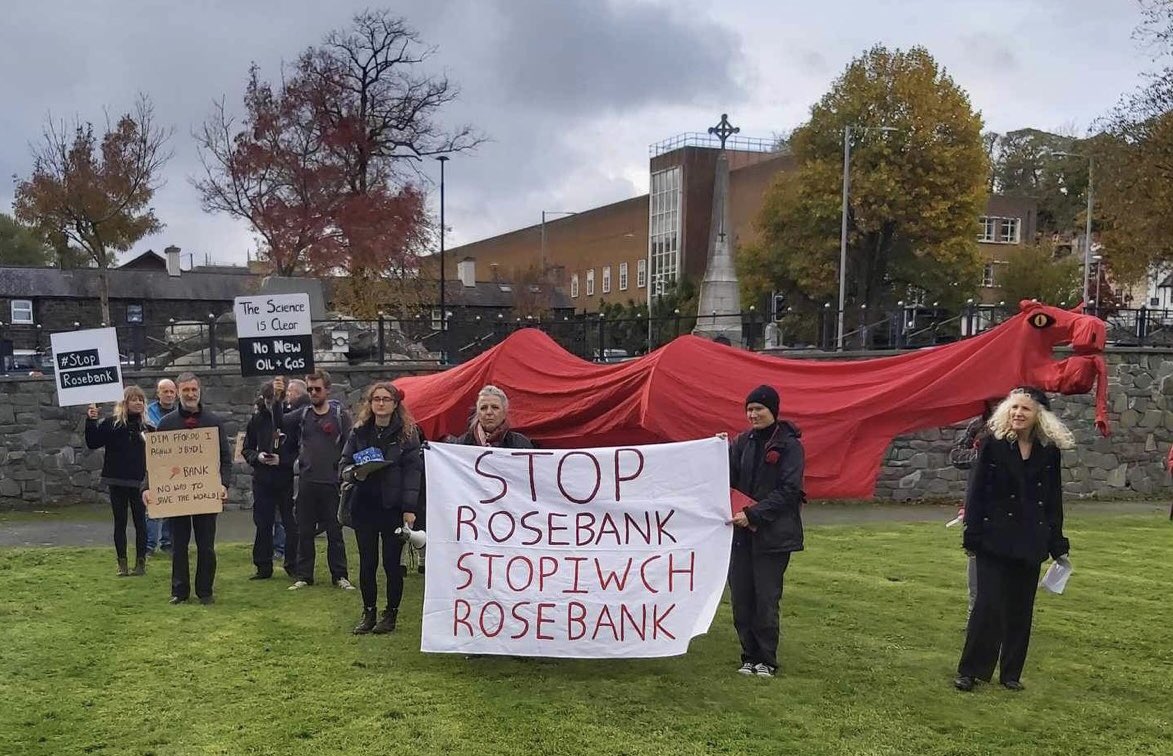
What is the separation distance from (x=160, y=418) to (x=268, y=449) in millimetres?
1144

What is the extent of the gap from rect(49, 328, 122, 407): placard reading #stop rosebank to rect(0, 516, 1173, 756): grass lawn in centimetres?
309

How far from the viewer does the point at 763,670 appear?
6.14 meters

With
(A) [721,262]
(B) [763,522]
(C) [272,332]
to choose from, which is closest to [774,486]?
(B) [763,522]

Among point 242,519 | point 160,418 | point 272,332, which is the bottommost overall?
point 242,519

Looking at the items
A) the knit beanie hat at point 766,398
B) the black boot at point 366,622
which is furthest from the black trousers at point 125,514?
the knit beanie hat at point 766,398

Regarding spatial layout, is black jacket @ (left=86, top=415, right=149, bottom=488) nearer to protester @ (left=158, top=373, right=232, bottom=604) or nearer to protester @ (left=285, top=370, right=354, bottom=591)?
protester @ (left=158, top=373, right=232, bottom=604)

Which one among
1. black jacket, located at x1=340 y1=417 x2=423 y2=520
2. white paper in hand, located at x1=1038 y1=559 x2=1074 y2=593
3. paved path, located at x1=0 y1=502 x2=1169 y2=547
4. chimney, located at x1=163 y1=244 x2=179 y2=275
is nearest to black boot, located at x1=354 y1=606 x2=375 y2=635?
black jacket, located at x1=340 y1=417 x2=423 y2=520

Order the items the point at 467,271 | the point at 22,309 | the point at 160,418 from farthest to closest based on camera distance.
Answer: the point at 467,271 → the point at 22,309 → the point at 160,418

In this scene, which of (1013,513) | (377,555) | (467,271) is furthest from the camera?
(467,271)

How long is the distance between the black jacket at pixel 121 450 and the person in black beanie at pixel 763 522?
5955 mm

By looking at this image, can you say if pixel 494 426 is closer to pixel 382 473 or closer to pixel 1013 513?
pixel 382 473

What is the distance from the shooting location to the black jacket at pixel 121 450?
914 centimetres

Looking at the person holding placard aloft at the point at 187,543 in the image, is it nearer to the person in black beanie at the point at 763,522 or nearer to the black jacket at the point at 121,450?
the black jacket at the point at 121,450

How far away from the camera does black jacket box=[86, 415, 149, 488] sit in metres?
9.14
